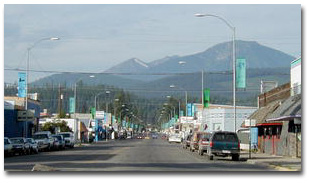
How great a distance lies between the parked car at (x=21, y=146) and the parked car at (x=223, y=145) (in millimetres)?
14979

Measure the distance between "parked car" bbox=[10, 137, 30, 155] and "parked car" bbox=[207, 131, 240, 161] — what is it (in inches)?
590

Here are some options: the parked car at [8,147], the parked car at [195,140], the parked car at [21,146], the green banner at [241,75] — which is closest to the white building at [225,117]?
the parked car at [195,140]

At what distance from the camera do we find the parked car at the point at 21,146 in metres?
46.9

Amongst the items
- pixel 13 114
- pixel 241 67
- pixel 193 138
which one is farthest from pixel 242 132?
pixel 13 114

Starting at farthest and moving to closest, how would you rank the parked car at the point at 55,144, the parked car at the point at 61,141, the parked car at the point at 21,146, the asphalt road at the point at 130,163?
the parked car at the point at 61,141 → the parked car at the point at 55,144 → the parked car at the point at 21,146 → the asphalt road at the point at 130,163

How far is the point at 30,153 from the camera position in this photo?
50719 millimetres

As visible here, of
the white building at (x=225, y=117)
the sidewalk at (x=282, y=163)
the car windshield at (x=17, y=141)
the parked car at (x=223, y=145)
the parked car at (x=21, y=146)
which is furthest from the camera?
the white building at (x=225, y=117)

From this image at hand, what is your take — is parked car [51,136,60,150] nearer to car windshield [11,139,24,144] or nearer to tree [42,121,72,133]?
car windshield [11,139,24,144]

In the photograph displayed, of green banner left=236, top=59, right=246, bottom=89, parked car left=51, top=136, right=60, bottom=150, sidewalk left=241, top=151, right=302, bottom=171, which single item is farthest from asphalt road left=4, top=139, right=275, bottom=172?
parked car left=51, top=136, right=60, bottom=150

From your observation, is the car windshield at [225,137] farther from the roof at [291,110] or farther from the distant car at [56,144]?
the distant car at [56,144]

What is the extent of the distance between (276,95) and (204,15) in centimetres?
1452

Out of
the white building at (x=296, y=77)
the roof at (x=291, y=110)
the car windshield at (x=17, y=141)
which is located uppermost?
the white building at (x=296, y=77)

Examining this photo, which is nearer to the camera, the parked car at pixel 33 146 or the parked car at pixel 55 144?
the parked car at pixel 33 146

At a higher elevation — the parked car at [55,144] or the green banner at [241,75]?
the green banner at [241,75]
